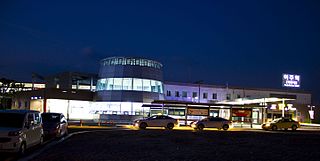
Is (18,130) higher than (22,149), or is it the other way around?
(18,130)

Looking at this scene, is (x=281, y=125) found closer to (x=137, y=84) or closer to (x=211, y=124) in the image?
(x=211, y=124)

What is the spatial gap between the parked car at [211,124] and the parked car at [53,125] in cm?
1656

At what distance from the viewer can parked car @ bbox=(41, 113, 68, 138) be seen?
24031mm

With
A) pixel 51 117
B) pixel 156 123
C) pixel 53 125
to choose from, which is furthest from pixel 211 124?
pixel 53 125

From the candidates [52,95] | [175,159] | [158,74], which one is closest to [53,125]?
[175,159]

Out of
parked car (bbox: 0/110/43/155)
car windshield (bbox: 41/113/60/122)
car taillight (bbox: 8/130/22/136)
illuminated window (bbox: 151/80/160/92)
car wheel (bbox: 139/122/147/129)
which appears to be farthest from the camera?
illuminated window (bbox: 151/80/160/92)

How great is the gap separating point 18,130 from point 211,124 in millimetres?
27282

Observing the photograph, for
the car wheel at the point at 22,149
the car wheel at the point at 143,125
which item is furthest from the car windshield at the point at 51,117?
the car wheel at the point at 143,125

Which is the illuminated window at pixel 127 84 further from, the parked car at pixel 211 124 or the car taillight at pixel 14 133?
the car taillight at pixel 14 133

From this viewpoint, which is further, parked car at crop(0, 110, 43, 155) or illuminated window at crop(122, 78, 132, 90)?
illuminated window at crop(122, 78, 132, 90)

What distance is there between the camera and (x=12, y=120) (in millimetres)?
15758

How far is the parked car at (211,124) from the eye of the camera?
130ft

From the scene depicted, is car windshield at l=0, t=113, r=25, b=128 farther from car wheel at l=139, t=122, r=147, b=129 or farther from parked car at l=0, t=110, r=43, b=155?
car wheel at l=139, t=122, r=147, b=129

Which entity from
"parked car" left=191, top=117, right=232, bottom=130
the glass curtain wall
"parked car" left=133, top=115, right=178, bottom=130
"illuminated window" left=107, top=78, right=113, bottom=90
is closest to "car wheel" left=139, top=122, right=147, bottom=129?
"parked car" left=133, top=115, right=178, bottom=130
